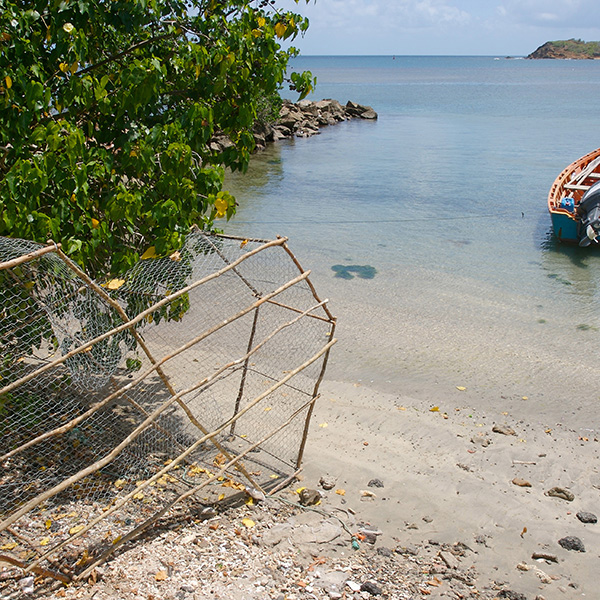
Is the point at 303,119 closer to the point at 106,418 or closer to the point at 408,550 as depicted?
the point at 106,418

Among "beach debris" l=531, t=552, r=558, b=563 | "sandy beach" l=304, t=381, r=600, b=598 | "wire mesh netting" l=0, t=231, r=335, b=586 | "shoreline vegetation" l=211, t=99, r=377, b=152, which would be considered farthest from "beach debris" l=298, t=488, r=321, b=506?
"shoreline vegetation" l=211, t=99, r=377, b=152

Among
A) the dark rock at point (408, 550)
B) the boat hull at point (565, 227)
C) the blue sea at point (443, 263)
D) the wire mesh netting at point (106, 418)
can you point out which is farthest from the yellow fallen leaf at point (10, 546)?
the boat hull at point (565, 227)

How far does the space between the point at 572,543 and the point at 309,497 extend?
2218 millimetres

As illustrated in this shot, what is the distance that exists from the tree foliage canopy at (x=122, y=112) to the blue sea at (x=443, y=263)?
163 inches

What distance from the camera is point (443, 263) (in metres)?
14.0

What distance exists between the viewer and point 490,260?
14359 mm

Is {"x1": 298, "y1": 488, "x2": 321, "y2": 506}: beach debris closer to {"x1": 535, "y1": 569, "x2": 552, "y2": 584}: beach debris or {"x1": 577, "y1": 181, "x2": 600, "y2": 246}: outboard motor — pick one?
{"x1": 535, "y1": 569, "x2": 552, "y2": 584}: beach debris

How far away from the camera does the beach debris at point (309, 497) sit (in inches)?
215

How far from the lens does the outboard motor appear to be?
14.5m

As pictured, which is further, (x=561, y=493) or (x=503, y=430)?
(x=503, y=430)

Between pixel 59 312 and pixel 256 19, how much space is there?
10.2ft

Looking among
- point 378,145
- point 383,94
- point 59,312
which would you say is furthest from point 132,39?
point 383,94

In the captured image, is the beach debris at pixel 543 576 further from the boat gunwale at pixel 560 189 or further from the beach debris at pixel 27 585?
the boat gunwale at pixel 560 189

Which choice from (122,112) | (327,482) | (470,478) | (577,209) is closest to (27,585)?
(327,482)
